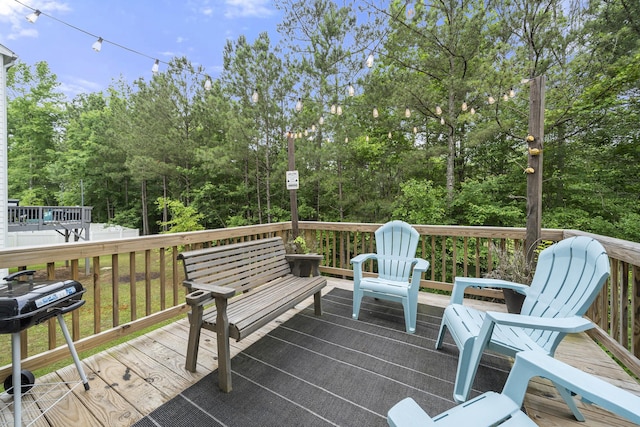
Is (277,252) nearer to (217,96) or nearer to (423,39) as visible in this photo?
(423,39)

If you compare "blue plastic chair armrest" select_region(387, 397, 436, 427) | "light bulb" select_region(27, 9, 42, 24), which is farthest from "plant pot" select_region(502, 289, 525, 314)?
"light bulb" select_region(27, 9, 42, 24)

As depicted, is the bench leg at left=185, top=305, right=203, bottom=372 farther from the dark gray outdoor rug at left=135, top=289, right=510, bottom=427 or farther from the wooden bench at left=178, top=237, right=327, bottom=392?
the dark gray outdoor rug at left=135, top=289, right=510, bottom=427

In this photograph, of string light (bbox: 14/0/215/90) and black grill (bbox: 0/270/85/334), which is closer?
black grill (bbox: 0/270/85/334)

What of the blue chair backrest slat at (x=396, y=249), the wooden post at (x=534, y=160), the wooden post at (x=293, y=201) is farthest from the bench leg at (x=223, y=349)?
the wooden post at (x=534, y=160)

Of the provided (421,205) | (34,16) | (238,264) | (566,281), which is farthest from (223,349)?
(421,205)

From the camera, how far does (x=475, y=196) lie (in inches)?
234

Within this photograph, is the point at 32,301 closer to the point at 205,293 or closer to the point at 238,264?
the point at 205,293

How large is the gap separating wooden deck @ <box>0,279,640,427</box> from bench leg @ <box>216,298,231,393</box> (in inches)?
10.8

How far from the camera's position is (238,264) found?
238 cm

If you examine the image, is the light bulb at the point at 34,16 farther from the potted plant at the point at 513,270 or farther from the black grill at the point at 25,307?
the potted plant at the point at 513,270

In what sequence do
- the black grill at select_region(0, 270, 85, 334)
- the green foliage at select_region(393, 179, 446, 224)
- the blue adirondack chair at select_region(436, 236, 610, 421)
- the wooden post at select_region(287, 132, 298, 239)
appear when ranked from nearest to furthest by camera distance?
1. the black grill at select_region(0, 270, 85, 334)
2. the blue adirondack chair at select_region(436, 236, 610, 421)
3. the wooden post at select_region(287, 132, 298, 239)
4. the green foliage at select_region(393, 179, 446, 224)

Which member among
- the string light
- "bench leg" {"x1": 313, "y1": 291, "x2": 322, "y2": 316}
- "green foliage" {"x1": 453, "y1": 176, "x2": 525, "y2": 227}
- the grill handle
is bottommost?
"bench leg" {"x1": 313, "y1": 291, "x2": 322, "y2": 316}

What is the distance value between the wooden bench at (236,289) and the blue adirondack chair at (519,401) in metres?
1.11

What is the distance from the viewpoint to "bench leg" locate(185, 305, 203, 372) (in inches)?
68.7
